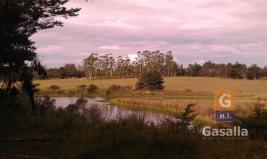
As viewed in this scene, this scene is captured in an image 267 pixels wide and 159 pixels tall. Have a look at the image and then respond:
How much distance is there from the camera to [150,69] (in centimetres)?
14838

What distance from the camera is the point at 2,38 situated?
544 inches

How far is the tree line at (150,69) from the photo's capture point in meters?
144

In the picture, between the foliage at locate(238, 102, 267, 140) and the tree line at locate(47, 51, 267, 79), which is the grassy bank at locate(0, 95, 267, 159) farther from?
the tree line at locate(47, 51, 267, 79)

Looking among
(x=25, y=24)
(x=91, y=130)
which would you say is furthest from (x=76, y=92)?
(x=91, y=130)

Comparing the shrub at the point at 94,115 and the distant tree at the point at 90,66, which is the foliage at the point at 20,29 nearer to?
the shrub at the point at 94,115

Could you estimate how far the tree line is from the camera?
144 m

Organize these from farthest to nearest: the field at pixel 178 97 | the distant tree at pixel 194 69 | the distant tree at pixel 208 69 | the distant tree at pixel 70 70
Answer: the distant tree at pixel 194 69 → the distant tree at pixel 208 69 → the distant tree at pixel 70 70 → the field at pixel 178 97

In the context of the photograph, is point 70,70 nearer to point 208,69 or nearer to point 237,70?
point 208,69

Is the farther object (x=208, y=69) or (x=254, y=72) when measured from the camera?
(x=208, y=69)

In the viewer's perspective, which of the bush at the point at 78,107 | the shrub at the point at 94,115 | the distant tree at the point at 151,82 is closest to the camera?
the shrub at the point at 94,115

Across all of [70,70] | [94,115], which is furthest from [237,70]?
[94,115]

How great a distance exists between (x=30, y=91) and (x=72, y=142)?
6.07 meters

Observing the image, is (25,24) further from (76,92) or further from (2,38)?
(76,92)

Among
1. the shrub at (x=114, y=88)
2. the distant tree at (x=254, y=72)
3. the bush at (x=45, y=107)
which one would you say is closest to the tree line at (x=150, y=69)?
the distant tree at (x=254, y=72)
